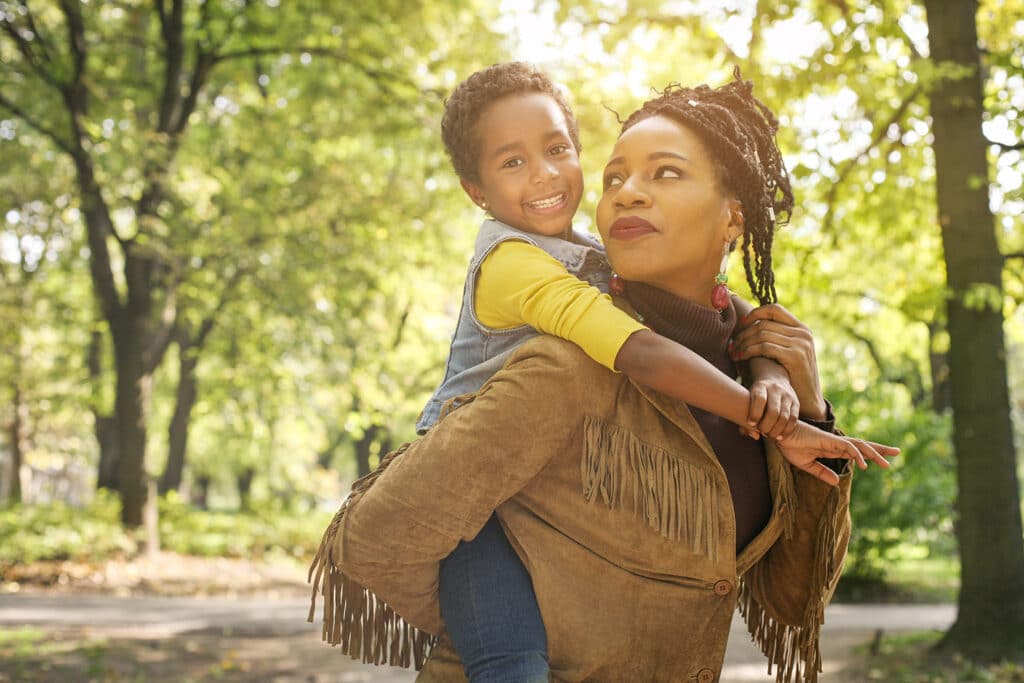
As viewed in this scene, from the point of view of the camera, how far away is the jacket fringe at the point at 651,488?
2.06 meters

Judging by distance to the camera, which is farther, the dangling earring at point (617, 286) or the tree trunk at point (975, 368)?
the tree trunk at point (975, 368)

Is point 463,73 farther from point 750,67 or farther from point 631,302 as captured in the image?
point 631,302

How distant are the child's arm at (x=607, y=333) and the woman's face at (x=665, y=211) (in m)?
0.17

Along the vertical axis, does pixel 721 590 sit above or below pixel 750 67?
below

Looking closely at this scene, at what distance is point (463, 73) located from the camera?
12.0m

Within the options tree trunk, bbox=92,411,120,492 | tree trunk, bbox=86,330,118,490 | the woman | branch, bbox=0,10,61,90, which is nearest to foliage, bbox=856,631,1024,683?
the woman

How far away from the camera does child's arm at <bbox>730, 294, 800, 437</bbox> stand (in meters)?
1.96

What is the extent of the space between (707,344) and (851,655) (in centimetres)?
730

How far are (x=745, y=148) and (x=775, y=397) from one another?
2.28 feet

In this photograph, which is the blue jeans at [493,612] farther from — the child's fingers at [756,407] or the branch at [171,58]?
the branch at [171,58]

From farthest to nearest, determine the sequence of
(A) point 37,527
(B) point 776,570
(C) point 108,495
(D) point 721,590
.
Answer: (C) point 108,495 < (A) point 37,527 < (B) point 776,570 < (D) point 721,590

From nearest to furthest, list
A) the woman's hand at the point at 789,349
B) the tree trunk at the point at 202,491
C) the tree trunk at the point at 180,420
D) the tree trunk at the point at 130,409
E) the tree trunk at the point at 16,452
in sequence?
the woman's hand at the point at 789,349
the tree trunk at the point at 130,409
the tree trunk at the point at 180,420
the tree trunk at the point at 16,452
the tree trunk at the point at 202,491

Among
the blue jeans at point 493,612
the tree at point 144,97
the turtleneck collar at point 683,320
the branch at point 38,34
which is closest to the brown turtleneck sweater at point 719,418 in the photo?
the turtleneck collar at point 683,320

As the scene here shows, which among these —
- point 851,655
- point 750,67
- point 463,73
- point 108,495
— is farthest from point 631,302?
point 108,495
